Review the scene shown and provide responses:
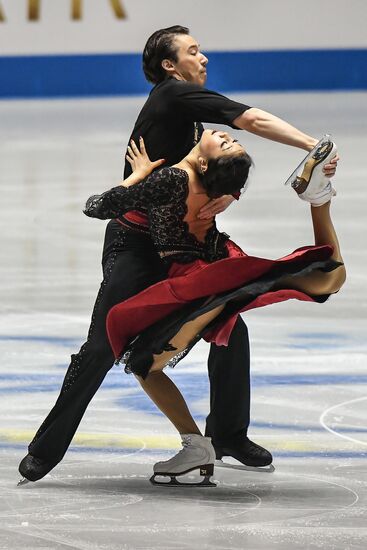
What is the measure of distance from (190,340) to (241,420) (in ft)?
1.47

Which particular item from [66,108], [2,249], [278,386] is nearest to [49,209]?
[2,249]

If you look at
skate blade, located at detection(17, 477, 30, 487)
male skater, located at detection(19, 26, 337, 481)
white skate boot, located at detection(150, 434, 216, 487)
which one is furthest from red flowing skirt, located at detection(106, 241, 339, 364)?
skate blade, located at detection(17, 477, 30, 487)

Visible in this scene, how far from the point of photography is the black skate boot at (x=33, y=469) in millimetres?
3972

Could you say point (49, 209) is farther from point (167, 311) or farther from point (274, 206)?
point (167, 311)

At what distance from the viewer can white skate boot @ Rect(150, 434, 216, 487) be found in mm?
4043

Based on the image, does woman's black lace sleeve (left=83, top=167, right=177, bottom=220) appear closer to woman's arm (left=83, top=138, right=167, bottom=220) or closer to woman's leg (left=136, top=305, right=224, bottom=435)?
woman's arm (left=83, top=138, right=167, bottom=220)

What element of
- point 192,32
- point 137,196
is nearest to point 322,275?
point 137,196

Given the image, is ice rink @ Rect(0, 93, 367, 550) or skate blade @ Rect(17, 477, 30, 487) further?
skate blade @ Rect(17, 477, 30, 487)

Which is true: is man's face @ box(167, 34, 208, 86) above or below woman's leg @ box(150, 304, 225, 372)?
above

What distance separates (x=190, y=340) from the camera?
393 cm

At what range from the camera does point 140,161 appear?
405 centimetres

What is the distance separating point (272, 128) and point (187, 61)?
443 millimetres

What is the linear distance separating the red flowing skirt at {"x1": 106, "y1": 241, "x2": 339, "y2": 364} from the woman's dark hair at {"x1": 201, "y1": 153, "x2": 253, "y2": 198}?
196mm

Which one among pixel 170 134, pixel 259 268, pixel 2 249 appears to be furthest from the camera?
pixel 2 249
